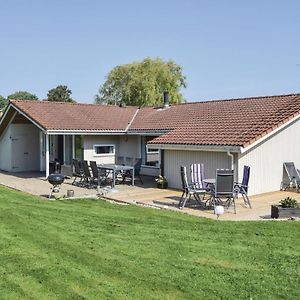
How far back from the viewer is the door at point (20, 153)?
24.9 m

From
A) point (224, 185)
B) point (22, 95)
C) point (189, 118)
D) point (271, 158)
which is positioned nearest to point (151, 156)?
point (189, 118)

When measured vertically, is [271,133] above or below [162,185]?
above

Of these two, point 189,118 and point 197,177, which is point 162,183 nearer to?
point 197,177

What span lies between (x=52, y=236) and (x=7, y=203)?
192 inches

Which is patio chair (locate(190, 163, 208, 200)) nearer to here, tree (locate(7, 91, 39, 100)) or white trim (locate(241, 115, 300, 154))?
white trim (locate(241, 115, 300, 154))

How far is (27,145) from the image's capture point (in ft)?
82.9

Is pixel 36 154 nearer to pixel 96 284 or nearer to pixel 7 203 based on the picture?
pixel 7 203

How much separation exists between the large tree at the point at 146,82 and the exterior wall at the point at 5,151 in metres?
28.0

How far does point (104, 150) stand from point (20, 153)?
4.97 metres

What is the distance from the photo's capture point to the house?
16.2 m

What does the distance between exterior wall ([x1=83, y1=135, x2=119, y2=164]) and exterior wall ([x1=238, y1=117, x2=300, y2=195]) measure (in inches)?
407

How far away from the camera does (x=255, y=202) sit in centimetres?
1420

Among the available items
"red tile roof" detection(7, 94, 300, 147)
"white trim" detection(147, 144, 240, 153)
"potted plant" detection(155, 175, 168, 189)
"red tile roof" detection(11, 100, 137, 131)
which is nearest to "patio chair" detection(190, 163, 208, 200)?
"white trim" detection(147, 144, 240, 153)

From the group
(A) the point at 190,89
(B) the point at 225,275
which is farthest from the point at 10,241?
(A) the point at 190,89
